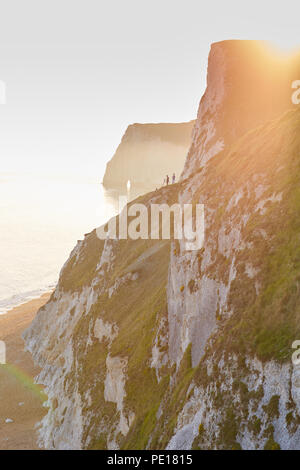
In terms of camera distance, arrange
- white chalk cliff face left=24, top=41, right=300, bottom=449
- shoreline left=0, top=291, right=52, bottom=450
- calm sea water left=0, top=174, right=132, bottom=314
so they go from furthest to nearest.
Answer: calm sea water left=0, top=174, right=132, bottom=314 → shoreline left=0, top=291, right=52, bottom=450 → white chalk cliff face left=24, top=41, right=300, bottom=449

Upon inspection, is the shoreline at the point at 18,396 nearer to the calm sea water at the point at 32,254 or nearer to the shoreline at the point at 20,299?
the shoreline at the point at 20,299

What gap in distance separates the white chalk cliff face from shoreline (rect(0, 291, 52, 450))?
1.92m

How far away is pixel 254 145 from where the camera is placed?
83.9ft

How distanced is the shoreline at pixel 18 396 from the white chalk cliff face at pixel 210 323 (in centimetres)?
192

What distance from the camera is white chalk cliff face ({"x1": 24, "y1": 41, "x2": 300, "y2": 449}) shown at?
47.3 ft

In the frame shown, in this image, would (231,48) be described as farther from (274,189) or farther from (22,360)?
(22,360)

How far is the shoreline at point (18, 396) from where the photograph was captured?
40.5 meters

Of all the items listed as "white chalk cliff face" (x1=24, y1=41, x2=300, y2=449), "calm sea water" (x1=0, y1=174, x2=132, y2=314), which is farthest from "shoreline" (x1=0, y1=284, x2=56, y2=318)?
"white chalk cliff face" (x1=24, y1=41, x2=300, y2=449)

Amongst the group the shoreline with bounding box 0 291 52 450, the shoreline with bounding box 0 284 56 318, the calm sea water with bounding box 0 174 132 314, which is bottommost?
the shoreline with bounding box 0 291 52 450

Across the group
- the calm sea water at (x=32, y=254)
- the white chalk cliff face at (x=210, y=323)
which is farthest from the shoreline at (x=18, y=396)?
the calm sea water at (x=32, y=254)

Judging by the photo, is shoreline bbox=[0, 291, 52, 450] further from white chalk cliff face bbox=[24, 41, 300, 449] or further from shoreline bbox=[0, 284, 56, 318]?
shoreline bbox=[0, 284, 56, 318]

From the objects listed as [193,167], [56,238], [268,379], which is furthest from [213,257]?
[56,238]

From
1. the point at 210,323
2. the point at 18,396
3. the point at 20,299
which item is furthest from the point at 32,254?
the point at 210,323

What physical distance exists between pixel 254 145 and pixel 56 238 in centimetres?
14178
